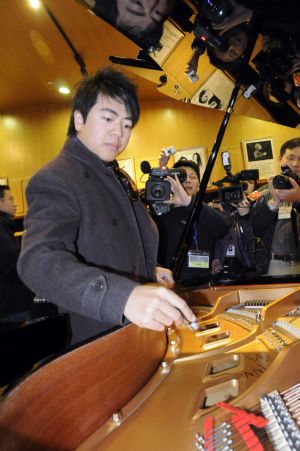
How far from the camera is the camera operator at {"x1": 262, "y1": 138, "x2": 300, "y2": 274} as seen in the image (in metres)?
2.48

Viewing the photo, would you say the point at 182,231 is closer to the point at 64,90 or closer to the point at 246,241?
the point at 246,241

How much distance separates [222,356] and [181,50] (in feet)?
6.45

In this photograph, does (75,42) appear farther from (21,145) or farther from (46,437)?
(46,437)

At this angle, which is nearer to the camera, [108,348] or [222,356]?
[108,348]

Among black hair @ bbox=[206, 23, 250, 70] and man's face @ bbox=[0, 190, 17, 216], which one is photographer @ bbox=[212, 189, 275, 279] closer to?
black hair @ bbox=[206, 23, 250, 70]

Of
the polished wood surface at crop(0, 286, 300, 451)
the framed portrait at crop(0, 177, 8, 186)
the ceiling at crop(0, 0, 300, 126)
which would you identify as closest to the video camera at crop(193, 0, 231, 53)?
the ceiling at crop(0, 0, 300, 126)

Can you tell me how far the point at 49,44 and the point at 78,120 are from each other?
3754 mm

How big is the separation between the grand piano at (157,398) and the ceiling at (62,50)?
1.93 metres

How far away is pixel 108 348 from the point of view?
845mm

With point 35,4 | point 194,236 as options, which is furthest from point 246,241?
point 35,4

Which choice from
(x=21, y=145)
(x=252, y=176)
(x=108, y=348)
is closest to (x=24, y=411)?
(x=108, y=348)

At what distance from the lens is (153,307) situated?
734 millimetres

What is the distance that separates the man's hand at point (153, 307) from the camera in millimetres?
737

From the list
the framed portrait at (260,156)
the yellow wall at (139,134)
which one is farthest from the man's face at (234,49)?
the yellow wall at (139,134)
